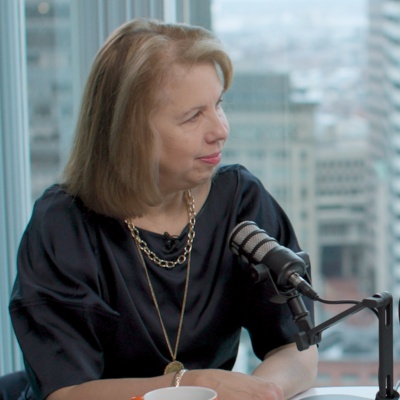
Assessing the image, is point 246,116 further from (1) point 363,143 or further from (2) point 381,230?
(2) point 381,230

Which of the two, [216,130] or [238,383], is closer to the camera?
[238,383]

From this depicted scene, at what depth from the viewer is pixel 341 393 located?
142cm

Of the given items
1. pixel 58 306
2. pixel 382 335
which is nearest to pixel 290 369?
pixel 382 335

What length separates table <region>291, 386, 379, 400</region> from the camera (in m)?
1.39

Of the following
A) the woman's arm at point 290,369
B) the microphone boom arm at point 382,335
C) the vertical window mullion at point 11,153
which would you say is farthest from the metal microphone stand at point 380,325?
the vertical window mullion at point 11,153

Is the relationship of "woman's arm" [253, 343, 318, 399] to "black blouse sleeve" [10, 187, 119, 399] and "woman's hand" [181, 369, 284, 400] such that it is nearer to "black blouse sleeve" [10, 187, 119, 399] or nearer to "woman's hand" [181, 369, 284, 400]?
"woman's hand" [181, 369, 284, 400]

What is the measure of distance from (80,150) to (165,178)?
0.22 m

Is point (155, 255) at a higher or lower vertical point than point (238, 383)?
higher

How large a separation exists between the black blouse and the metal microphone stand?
379 millimetres

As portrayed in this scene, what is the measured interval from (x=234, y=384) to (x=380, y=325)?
0.98 ft

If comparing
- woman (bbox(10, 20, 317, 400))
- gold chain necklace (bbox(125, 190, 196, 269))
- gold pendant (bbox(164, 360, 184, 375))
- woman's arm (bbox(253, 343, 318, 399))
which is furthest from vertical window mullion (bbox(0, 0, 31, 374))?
woman's arm (bbox(253, 343, 318, 399))

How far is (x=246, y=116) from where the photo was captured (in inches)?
103

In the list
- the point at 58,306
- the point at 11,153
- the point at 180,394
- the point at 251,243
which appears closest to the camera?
the point at 180,394

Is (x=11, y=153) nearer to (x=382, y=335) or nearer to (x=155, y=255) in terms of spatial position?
(x=155, y=255)
